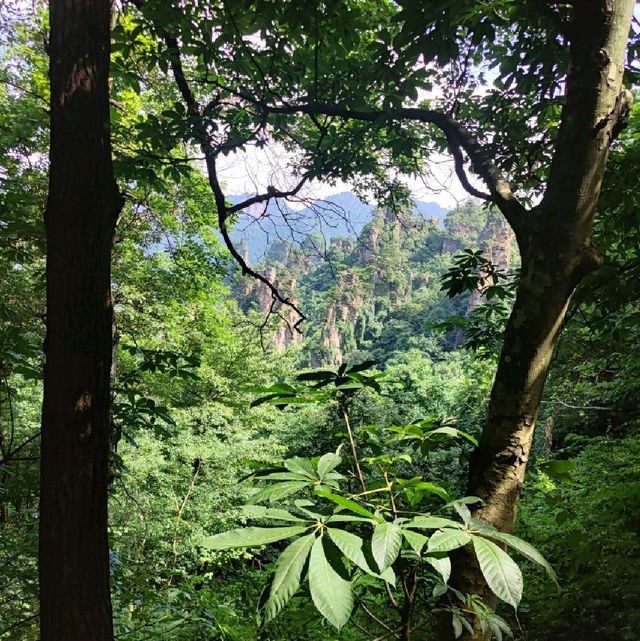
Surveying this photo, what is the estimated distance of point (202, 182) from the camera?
A: 26.1 feet

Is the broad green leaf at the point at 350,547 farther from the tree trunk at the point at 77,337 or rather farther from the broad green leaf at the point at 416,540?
the tree trunk at the point at 77,337

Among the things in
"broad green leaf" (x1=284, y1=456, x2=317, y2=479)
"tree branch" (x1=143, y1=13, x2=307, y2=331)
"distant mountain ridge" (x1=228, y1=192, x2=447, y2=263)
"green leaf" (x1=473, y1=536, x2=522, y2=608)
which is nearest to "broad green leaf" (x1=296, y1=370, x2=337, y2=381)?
"broad green leaf" (x1=284, y1=456, x2=317, y2=479)

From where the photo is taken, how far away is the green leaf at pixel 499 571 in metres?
0.61

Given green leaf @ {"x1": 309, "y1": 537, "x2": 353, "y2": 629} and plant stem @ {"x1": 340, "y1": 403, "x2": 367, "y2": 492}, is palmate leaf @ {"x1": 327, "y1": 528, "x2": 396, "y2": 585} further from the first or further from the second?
plant stem @ {"x1": 340, "y1": 403, "x2": 367, "y2": 492}

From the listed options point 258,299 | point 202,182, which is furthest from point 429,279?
point 202,182

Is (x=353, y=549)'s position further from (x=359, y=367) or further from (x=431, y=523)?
(x=359, y=367)

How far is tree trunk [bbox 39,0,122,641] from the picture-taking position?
1.41 metres

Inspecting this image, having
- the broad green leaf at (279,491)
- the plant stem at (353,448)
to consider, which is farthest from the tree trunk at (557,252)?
the broad green leaf at (279,491)

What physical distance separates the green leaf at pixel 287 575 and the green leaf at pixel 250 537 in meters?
0.02

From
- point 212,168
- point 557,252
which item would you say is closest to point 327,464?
point 557,252

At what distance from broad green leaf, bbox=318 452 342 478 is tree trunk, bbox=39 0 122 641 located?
98cm

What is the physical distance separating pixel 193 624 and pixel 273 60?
9.67 feet

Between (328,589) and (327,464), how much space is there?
287mm

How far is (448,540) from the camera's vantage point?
2.15 ft
